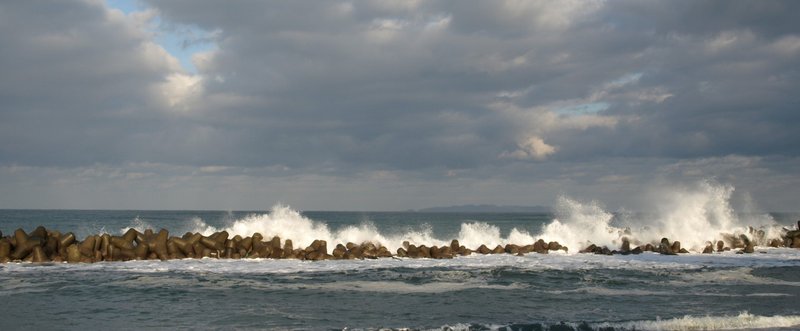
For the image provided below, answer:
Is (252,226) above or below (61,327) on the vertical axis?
above

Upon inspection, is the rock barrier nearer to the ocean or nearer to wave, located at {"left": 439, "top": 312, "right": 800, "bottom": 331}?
the ocean

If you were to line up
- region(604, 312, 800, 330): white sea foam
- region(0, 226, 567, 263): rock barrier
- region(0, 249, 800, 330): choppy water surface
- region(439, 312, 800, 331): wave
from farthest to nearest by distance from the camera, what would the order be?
1. region(0, 226, 567, 263): rock barrier
2. region(0, 249, 800, 330): choppy water surface
3. region(604, 312, 800, 330): white sea foam
4. region(439, 312, 800, 331): wave

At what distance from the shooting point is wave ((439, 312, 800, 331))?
13641 millimetres

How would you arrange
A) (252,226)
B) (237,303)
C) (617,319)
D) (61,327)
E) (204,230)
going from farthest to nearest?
(204,230), (252,226), (237,303), (617,319), (61,327)

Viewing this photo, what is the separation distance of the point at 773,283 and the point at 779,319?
7.08m

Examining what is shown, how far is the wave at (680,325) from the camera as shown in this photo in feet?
44.8

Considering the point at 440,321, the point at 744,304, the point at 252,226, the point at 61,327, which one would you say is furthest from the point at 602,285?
the point at 252,226

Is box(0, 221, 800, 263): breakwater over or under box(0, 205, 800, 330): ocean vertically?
over

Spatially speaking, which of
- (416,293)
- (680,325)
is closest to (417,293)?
(416,293)

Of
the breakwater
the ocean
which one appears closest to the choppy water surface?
the ocean

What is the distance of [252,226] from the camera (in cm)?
3272

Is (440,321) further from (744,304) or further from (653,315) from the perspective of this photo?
(744,304)

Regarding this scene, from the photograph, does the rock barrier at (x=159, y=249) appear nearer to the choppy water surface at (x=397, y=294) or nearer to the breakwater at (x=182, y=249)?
the breakwater at (x=182, y=249)

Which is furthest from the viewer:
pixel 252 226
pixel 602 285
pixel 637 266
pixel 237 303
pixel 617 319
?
pixel 252 226
